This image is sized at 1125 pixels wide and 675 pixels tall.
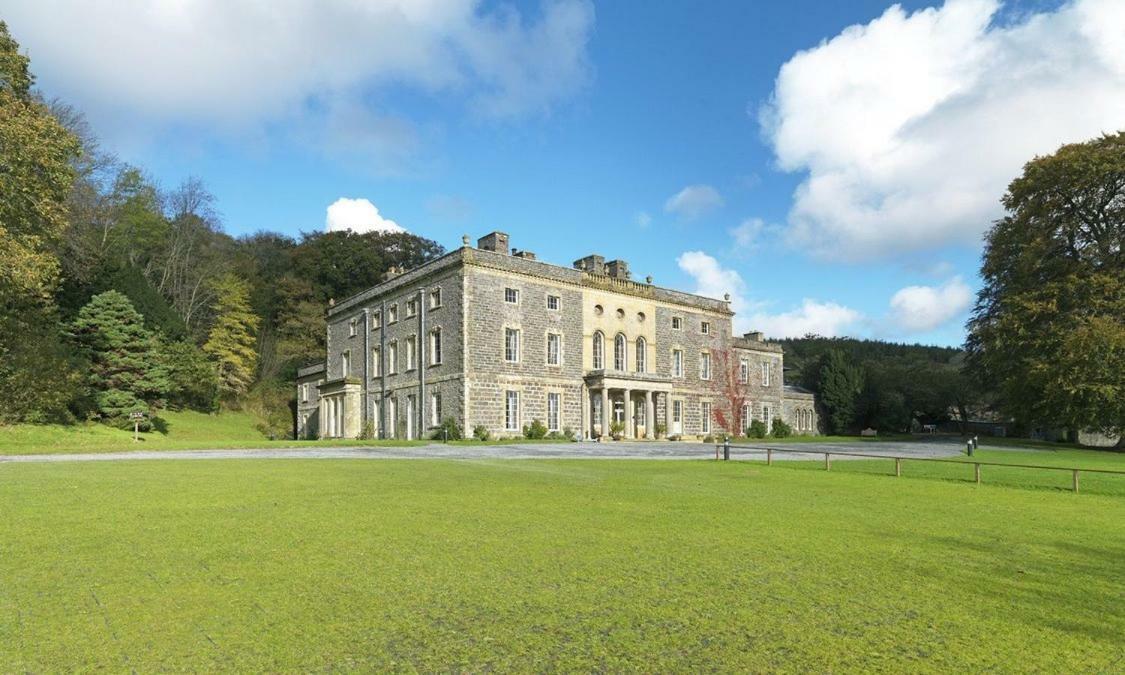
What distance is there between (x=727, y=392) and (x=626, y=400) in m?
10.5

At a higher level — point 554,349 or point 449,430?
point 554,349

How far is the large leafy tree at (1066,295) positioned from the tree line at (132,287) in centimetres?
4198

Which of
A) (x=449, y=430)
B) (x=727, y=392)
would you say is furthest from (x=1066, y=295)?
(x=449, y=430)

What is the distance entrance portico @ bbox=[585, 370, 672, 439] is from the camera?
39438 mm

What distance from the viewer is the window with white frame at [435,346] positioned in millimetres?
37625

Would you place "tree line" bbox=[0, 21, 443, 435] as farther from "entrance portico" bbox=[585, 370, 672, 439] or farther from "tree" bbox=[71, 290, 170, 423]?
"entrance portico" bbox=[585, 370, 672, 439]

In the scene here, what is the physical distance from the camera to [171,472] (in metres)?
14.6

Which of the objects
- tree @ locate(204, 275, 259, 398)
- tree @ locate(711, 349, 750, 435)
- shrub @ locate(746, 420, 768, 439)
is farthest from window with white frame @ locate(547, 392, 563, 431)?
tree @ locate(204, 275, 259, 398)

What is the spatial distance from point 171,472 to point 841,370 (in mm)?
54542

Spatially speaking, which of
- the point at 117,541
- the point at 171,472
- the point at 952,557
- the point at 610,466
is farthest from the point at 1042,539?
the point at 171,472

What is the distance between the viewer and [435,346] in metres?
37.9

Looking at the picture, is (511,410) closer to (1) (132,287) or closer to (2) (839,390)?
(1) (132,287)

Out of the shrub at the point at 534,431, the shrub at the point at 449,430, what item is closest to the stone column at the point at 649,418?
the shrub at the point at 534,431

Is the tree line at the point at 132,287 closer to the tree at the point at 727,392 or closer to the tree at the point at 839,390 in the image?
the tree at the point at 727,392
